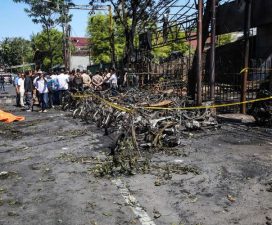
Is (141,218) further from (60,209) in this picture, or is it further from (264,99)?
(264,99)

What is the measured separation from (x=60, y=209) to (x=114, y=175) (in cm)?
172

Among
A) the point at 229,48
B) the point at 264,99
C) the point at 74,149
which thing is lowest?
the point at 74,149

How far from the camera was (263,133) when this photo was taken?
10.9 m

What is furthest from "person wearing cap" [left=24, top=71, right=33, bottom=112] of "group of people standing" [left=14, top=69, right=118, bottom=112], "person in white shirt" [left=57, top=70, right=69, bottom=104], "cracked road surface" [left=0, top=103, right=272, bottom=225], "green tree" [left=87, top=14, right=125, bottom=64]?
"green tree" [left=87, top=14, right=125, bottom=64]

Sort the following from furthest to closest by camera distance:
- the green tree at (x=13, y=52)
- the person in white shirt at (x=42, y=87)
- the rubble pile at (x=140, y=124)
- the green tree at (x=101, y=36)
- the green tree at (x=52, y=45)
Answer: the green tree at (x=13, y=52) → the green tree at (x=52, y=45) → the green tree at (x=101, y=36) → the person in white shirt at (x=42, y=87) → the rubble pile at (x=140, y=124)

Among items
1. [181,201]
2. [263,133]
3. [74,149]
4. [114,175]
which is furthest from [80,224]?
[263,133]

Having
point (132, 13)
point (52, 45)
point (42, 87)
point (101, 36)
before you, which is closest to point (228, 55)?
point (132, 13)

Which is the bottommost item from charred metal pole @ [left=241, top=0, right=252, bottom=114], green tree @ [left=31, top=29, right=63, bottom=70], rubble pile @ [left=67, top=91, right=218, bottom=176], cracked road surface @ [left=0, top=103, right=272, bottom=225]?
cracked road surface @ [left=0, top=103, right=272, bottom=225]

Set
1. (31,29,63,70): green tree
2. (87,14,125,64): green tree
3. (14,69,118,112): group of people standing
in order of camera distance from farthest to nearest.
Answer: (31,29,63,70): green tree, (87,14,125,64): green tree, (14,69,118,112): group of people standing

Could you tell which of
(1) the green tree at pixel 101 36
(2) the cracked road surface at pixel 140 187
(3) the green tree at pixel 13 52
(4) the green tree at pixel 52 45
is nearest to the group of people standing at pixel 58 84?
(2) the cracked road surface at pixel 140 187

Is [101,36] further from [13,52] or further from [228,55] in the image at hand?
[13,52]

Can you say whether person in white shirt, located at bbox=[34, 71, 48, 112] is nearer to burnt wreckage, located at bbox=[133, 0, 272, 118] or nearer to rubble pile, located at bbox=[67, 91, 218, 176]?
rubble pile, located at bbox=[67, 91, 218, 176]

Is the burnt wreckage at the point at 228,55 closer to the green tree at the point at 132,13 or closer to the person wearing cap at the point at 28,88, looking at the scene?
the green tree at the point at 132,13

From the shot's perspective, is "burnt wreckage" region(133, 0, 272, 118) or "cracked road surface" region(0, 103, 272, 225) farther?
"burnt wreckage" region(133, 0, 272, 118)
